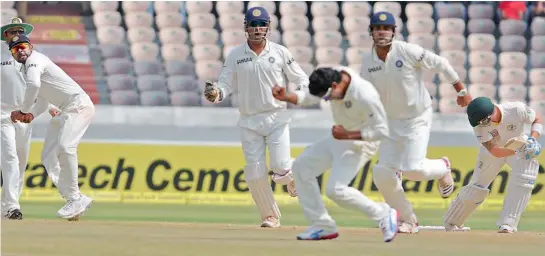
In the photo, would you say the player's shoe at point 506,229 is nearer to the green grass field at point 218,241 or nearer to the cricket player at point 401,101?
the green grass field at point 218,241

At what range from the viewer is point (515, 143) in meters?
12.0

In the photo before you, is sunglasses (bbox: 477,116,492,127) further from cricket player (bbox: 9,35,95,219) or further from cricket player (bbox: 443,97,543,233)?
cricket player (bbox: 9,35,95,219)

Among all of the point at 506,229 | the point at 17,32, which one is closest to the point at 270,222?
the point at 506,229

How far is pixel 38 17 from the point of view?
19.7 m

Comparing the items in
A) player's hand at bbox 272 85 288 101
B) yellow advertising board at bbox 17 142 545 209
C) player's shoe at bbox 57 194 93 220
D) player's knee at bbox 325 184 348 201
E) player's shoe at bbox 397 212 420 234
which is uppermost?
player's hand at bbox 272 85 288 101

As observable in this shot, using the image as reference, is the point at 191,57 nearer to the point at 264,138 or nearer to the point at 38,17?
the point at 38,17

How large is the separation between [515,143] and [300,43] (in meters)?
7.47

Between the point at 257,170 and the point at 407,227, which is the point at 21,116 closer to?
the point at 257,170

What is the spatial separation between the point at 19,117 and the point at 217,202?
15.2ft

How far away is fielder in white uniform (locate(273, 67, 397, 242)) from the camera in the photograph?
375 inches

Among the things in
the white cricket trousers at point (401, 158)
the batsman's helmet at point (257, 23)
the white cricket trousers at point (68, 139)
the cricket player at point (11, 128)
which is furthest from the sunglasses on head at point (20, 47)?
the white cricket trousers at point (401, 158)

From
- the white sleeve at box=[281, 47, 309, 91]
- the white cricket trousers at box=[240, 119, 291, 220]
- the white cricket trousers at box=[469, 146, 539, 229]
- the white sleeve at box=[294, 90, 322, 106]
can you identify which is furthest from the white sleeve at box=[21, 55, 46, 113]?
the white cricket trousers at box=[469, 146, 539, 229]

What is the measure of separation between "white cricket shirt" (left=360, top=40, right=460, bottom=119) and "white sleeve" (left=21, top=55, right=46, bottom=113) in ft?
11.0

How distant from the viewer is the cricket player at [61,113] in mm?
12852
